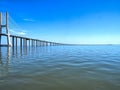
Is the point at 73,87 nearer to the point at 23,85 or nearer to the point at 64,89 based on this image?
the point at 64,89

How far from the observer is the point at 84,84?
3824 mm

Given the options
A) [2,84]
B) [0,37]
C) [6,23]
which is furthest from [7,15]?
[2,84]

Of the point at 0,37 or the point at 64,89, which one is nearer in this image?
the point at 64,89

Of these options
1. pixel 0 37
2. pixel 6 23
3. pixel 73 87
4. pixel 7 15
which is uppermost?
pixel 7 15

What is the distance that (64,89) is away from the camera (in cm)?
342

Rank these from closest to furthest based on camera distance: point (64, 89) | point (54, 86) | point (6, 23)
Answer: point (64, 89) < point (54, 86) < point (6, 23)

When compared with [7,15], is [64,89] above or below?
below

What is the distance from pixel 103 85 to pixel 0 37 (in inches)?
1682

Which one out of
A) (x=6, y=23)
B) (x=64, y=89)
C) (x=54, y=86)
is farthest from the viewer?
(x=6, y=23)

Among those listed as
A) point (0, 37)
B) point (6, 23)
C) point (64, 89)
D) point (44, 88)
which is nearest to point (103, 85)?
point (64, 89)

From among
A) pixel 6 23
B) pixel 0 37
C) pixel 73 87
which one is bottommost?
pixel 73 87

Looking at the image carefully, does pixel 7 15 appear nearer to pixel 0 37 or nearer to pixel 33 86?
pixel 0 37

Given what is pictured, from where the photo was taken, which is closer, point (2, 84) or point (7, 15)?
point (2, 84)

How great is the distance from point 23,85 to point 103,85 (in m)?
2.55
